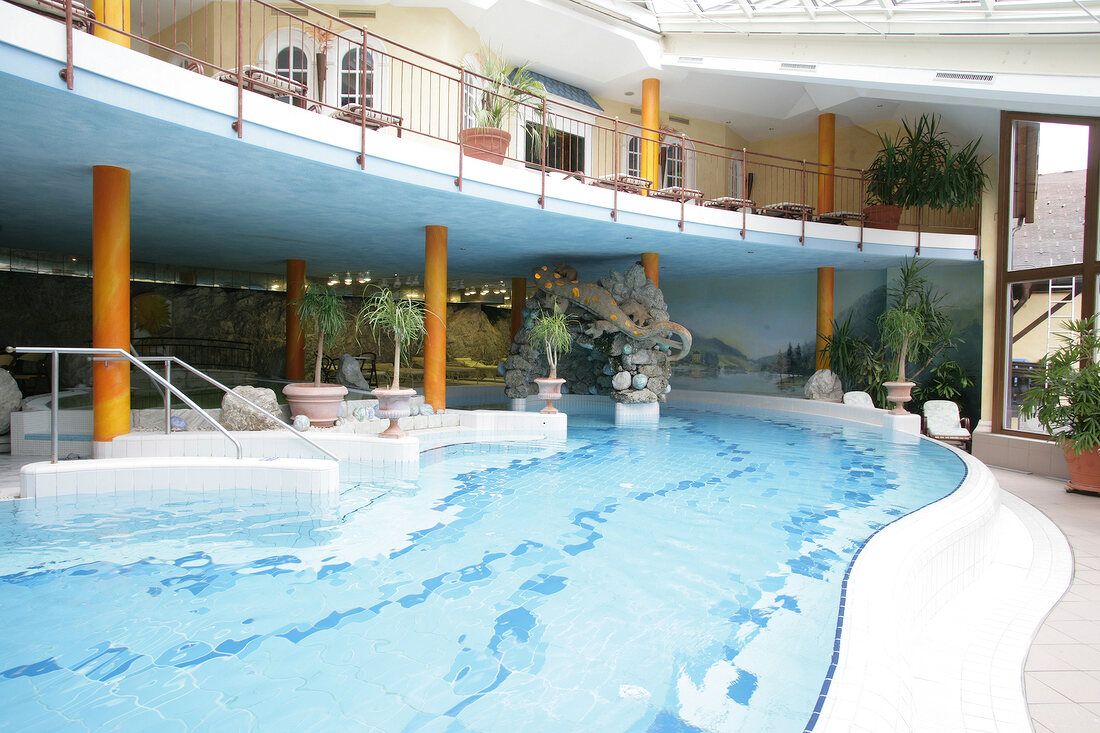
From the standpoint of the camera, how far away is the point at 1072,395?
7895mm

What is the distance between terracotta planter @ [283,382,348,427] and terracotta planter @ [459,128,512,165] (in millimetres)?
3630

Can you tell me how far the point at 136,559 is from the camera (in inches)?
168

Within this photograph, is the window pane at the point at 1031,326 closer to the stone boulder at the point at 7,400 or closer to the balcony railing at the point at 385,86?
the balcony railing at the point at 385,86

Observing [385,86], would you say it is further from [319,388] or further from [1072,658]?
[1072,658]

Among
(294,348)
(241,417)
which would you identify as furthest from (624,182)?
(294,348)

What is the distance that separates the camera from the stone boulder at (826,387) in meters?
13.9

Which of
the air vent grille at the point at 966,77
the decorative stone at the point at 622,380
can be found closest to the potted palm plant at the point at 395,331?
the decorative stone at the point at 622,380

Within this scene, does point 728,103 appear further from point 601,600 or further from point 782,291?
point 601,600

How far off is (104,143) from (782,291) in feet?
49.5

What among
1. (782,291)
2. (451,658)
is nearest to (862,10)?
(782,291)

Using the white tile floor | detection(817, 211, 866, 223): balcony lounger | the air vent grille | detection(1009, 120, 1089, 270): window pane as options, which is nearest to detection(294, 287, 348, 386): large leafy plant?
the white tile floor

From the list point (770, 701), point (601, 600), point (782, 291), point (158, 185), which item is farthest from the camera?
point (782, 291)

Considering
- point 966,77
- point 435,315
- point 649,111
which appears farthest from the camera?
point 649,111

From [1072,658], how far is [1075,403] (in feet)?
18.5
